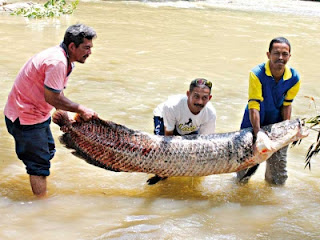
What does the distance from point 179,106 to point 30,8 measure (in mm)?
13093

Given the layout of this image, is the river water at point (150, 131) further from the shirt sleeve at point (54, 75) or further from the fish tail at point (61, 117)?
the shirt sleeve at point (54, 75)

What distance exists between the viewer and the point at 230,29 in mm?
17047

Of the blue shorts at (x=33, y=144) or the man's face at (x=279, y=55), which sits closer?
the blue shorts at (x=33, y=144)

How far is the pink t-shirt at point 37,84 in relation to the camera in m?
3.95

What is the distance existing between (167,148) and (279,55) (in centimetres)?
135

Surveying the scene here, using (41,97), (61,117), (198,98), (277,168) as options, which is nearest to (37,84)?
(41,97)

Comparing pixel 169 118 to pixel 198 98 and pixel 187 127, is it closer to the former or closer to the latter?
pixel 187 127

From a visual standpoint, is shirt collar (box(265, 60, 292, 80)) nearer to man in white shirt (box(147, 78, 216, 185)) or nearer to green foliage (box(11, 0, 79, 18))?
man in white shirt (box(147, 78, 216, 185))

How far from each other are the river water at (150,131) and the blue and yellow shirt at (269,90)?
0.82 m

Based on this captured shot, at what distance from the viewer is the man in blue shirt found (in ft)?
14.9

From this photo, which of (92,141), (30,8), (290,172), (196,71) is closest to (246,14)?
(30,8)

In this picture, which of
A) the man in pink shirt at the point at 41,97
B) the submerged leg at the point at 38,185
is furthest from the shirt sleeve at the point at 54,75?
the submerged leg at the point at 38,185

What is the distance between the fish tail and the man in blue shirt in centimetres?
173

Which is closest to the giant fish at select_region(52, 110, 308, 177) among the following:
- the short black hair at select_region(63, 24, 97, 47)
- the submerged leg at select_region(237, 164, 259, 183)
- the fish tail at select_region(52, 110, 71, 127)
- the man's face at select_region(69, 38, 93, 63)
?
the fish tail at select_region(52, 110, 71, 127)
